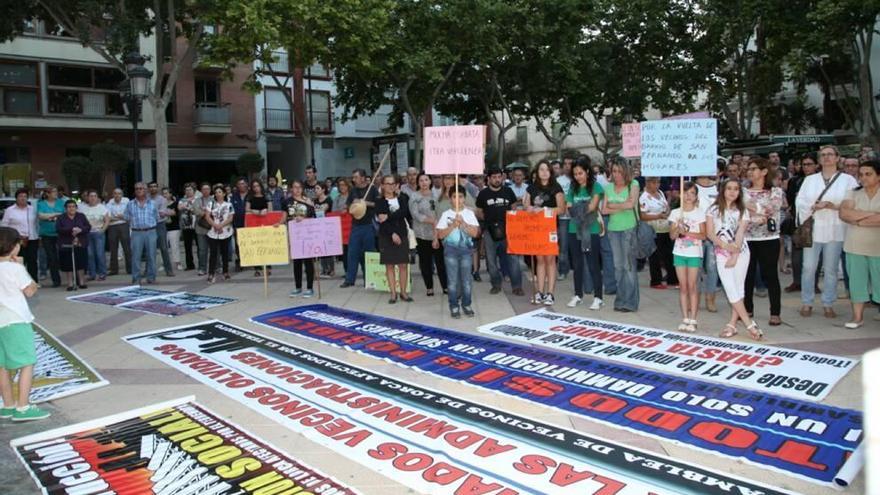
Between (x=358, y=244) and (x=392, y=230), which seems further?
(x=358, y=244)

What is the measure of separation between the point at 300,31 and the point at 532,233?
11.4 metres

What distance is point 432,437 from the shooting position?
4457 millimetres

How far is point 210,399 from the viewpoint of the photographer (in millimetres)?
5395

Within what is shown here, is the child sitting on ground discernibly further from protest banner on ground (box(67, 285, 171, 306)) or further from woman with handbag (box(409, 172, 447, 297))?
protest banner on ground (box(67, 285, 171, 306))

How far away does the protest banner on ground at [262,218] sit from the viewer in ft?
41.0

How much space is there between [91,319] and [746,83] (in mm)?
24608

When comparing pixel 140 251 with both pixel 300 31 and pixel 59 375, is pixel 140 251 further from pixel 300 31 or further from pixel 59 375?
pixel 300 31

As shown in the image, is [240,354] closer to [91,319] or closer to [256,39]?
[91,319]

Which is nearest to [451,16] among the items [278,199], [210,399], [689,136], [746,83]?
[278,199]

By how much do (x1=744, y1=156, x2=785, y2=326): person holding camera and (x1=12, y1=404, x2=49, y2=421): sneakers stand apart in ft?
22.8

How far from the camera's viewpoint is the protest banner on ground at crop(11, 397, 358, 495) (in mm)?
3840

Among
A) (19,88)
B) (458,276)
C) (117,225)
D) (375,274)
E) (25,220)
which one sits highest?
(19,88)

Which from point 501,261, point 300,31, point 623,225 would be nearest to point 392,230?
point 501,261

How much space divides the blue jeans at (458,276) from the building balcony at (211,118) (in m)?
26.1
